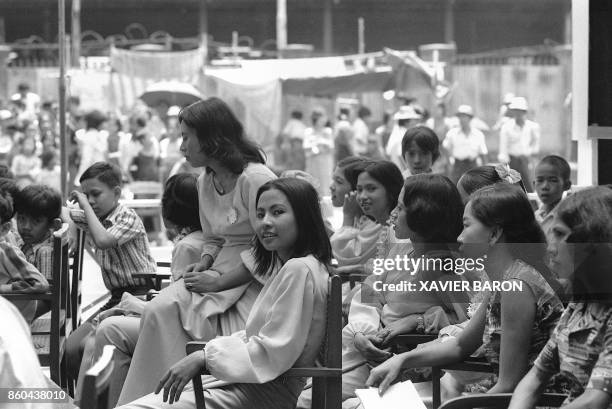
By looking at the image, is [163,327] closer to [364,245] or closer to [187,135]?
[187,135]

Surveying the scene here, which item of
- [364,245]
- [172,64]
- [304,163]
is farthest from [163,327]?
[172,64]

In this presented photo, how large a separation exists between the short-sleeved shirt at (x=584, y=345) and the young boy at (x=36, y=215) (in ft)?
9.43

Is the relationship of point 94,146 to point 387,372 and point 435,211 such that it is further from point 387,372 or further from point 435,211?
point 387,372

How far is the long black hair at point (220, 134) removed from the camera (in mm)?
4125

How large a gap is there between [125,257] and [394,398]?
243 centimetres

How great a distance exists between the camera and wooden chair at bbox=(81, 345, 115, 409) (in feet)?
7.07

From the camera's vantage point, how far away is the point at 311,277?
10.4ft

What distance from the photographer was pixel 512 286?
2.81 metres

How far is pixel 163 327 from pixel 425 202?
1.03 m

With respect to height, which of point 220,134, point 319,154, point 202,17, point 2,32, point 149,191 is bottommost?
point 149,191

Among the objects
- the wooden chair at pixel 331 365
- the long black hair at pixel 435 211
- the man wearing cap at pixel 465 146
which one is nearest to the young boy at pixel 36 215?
the long black hair at pixel 435 211

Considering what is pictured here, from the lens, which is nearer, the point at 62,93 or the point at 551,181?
the point at 551,181

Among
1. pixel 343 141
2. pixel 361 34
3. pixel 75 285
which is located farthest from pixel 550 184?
pixel 361 34

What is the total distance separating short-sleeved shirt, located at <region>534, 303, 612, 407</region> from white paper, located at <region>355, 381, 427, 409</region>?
39cm
